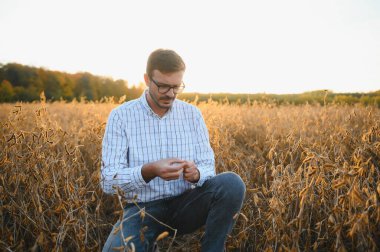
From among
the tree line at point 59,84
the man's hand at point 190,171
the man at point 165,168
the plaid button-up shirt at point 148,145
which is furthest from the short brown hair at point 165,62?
the tree line at point 59,84

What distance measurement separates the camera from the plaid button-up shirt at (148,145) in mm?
1931

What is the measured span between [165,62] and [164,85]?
0.56 feet

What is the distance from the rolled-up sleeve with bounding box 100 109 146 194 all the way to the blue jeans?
201mm

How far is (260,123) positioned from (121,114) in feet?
9.30

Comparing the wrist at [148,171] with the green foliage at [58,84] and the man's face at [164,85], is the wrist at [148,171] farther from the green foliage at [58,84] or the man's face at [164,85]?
the green foliage at [58,84]

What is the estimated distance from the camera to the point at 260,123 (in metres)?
4.42

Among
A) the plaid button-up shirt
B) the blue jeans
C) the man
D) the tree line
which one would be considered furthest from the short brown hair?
the tree line

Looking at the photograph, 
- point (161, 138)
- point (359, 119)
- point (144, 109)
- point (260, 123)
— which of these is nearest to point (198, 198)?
point (161, 138)

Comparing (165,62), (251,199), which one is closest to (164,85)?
(165,62)

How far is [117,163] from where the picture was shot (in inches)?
76.7

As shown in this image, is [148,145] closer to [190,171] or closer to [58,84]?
[190,171]

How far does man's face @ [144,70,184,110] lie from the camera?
6.86 feet

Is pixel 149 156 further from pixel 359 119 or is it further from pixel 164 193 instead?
pixel 359 119

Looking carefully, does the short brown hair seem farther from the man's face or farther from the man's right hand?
the man's right hand
